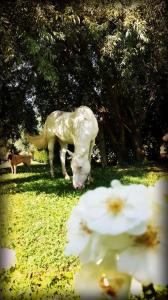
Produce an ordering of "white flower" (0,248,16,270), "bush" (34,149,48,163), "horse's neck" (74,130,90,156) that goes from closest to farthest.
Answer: "white flower" (0,248,16,270), "horse's neck" (74,130,90,156), "bush" (34,149,48,163)

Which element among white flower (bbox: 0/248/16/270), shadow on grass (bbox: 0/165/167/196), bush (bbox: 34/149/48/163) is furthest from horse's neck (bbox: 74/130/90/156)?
white flower (bbox: 0/248/16/270)

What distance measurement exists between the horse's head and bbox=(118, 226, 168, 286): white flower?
2.67 metres

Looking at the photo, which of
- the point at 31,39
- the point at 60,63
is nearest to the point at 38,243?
the point at 31,39

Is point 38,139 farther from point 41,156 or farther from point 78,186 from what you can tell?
point 78,186

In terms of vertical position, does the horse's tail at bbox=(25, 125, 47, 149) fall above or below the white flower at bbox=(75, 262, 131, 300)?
above

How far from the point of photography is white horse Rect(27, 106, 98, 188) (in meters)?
3.05

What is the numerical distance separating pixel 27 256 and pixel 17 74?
2644mm

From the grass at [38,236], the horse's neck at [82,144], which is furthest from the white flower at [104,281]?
the horse's neck at [82,144]

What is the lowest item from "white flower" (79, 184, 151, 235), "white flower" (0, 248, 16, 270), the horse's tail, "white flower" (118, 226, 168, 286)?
"white flower" (0, 248, 16, 270)

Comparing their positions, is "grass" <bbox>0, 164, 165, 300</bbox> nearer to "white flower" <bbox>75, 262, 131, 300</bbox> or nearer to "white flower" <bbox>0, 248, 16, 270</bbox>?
"white flower" <bbox>0, 248, 16, 270</bbox>

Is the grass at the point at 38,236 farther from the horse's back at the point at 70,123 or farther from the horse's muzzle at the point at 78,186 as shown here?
the horse's back at the point at 70,123

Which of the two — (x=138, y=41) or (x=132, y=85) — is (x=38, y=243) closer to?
(x=138, y=41)

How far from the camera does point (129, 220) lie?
29 cm

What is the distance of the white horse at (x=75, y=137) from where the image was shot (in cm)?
305
